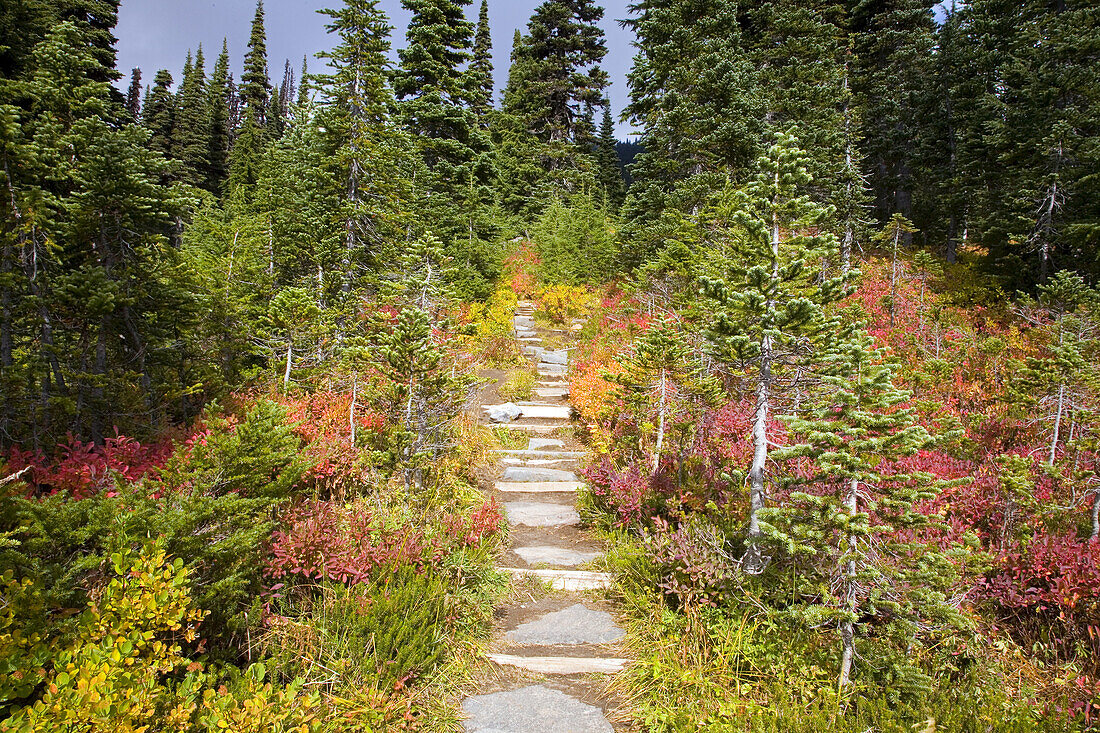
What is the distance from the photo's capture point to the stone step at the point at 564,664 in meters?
4.55

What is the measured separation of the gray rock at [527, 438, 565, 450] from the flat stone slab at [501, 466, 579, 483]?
1.01 m

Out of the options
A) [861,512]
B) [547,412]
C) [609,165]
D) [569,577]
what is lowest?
[569,577]

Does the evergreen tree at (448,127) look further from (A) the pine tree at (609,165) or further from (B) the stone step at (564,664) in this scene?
(B) the stone step at (564,664)

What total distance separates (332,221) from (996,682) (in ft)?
40.8

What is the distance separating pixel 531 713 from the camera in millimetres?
4016

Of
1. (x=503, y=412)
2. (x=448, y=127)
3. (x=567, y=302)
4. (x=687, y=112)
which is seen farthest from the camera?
(x=448, y=127)

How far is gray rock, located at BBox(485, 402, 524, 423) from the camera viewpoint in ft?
37.9

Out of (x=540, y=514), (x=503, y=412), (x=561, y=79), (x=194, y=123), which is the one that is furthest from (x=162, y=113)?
(x=540, y=514)

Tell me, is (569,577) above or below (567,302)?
below

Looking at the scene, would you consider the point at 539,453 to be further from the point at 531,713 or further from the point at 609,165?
the point at 609,165

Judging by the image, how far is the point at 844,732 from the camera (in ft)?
11.1

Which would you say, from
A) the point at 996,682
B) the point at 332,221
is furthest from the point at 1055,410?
the point at 332,221

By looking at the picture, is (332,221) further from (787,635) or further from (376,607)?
(787,635)

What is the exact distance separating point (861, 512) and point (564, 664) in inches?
115
